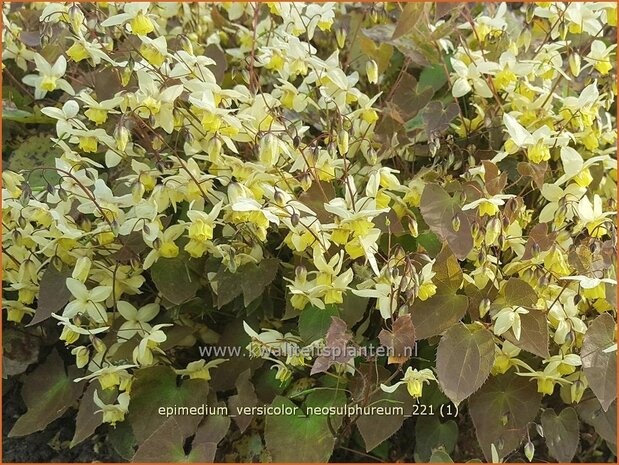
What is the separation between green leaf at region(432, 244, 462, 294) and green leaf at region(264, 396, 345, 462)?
1.31 ft

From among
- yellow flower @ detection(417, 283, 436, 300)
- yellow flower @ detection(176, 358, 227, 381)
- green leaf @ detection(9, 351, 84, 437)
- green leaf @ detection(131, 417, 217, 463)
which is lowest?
green leaf @ detection(9, 351, 84, 437)

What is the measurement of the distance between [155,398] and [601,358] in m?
0.98

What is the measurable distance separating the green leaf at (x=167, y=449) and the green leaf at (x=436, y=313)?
1.63 feet

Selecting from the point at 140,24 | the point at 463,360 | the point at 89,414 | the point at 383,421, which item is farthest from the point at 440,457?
the point at 140,24

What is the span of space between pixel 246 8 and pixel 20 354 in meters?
1.16

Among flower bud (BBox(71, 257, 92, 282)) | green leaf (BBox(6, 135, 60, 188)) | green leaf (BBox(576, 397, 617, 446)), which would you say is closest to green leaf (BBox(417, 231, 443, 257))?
green leaf (BBox(576, 397, 617, 446))

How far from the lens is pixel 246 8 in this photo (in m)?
2.40

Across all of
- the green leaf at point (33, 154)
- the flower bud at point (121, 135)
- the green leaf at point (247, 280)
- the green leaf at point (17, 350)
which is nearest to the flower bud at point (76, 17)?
the flower bud at point (121, 135)

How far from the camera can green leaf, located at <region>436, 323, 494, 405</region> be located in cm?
158

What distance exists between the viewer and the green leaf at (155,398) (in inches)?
73.2

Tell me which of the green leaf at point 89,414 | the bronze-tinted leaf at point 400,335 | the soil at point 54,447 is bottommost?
the soil at point 54,447

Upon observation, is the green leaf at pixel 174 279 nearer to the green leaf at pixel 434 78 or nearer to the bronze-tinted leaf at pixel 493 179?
the bronze-tinted leaf at pixel 493 179

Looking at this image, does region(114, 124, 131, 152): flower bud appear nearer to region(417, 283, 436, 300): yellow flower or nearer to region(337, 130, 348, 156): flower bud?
region(337, 130, 348, 156): flower bud

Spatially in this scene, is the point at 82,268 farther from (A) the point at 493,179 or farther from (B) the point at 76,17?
(A) the point at 493,179
